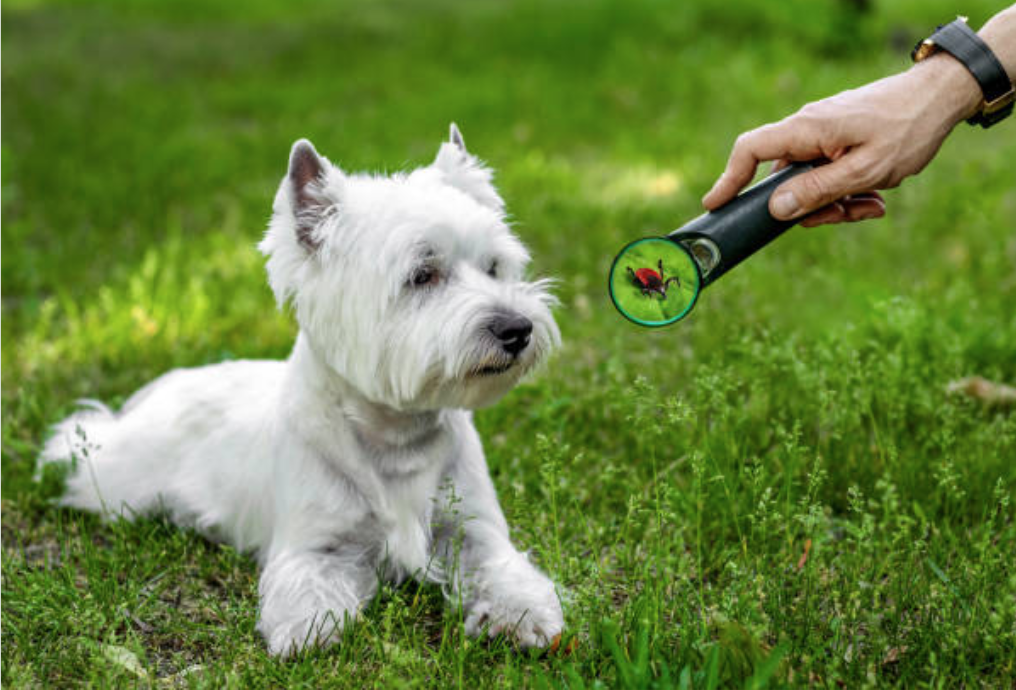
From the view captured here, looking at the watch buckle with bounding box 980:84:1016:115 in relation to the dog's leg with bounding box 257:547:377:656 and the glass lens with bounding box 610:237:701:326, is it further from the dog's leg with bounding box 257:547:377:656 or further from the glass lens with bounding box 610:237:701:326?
the dog's leg with bounding box 257:547:377:656

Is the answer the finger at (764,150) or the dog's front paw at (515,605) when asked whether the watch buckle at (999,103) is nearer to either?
the finger at (764,150)

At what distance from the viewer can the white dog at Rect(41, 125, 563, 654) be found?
2664mm

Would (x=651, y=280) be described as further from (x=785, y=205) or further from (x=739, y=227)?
(x=785, y=205)

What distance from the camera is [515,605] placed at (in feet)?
8.59

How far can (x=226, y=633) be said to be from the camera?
267 cm

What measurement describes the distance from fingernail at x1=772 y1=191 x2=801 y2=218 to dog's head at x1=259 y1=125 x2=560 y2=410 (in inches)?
25.0

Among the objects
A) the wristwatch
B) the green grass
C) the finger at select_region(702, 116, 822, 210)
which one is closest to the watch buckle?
the wristwatch

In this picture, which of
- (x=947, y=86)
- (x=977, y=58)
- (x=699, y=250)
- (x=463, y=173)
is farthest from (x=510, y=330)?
(x=977, y=58)

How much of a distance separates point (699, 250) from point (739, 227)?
111 millimetres

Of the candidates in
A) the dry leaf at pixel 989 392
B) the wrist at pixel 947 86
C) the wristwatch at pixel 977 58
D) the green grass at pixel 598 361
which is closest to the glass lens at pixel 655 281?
the green grass at pixel 598 361

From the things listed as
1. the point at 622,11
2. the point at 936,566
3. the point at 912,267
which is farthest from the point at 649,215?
the point at 622,11

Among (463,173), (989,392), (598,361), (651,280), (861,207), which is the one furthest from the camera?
(598,361)

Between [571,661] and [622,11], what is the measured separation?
406 inches

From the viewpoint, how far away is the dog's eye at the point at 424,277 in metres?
2.75
